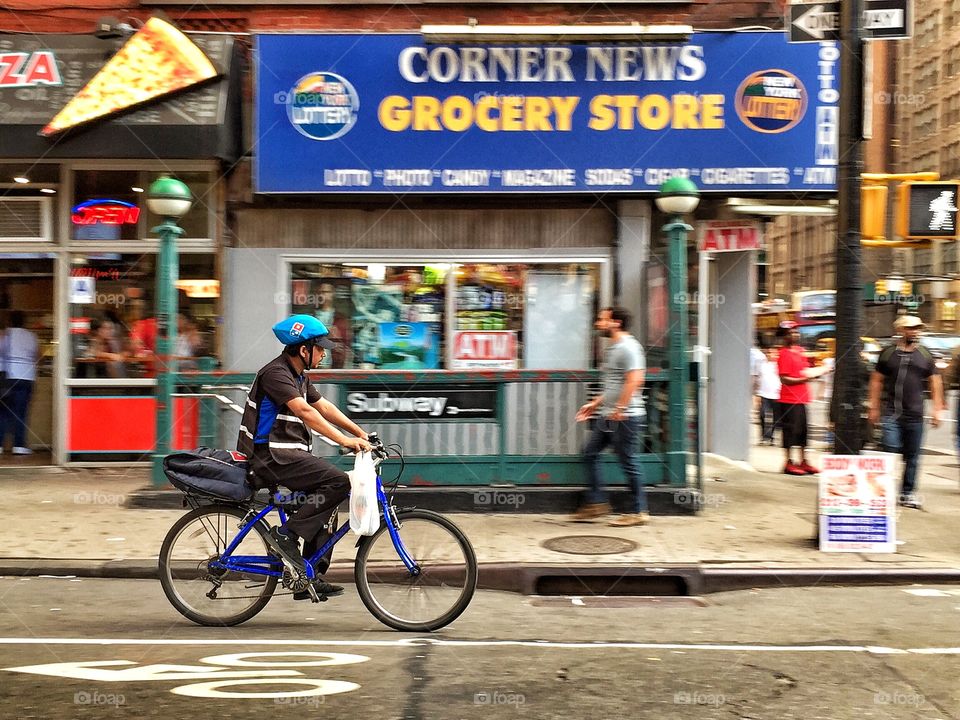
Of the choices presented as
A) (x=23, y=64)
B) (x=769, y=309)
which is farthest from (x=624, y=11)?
(x=769, y=309)

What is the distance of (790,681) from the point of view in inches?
185

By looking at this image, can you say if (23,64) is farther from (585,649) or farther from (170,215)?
(585,649)

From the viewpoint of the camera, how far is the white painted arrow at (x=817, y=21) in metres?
7.90

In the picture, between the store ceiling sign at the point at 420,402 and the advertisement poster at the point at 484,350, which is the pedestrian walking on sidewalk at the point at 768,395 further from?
the store ceiling sign at the point at 420,402

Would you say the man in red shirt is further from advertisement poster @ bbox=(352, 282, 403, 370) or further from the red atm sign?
advertisement poster @ bbox=(352, 282, 403, 370)

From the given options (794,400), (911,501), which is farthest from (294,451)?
(794,400)

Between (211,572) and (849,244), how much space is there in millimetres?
5573

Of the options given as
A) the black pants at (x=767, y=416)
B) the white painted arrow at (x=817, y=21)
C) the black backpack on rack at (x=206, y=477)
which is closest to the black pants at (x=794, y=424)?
the black pants at (x=767, y=416)

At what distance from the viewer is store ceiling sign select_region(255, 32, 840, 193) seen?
1055 cm

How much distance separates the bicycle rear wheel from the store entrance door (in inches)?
254

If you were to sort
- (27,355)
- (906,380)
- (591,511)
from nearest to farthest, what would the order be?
(591,511) → (906,380) → (27,355)

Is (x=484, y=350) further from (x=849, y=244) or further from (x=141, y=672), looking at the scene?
(x=141, y=672)

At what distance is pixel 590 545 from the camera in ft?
25.6

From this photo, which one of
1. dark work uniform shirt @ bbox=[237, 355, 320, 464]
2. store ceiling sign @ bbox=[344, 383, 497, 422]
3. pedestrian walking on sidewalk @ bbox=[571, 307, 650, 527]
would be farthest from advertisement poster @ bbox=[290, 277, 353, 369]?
dark work uniform shirt @ bbox=[237, 355, 320, 464]
